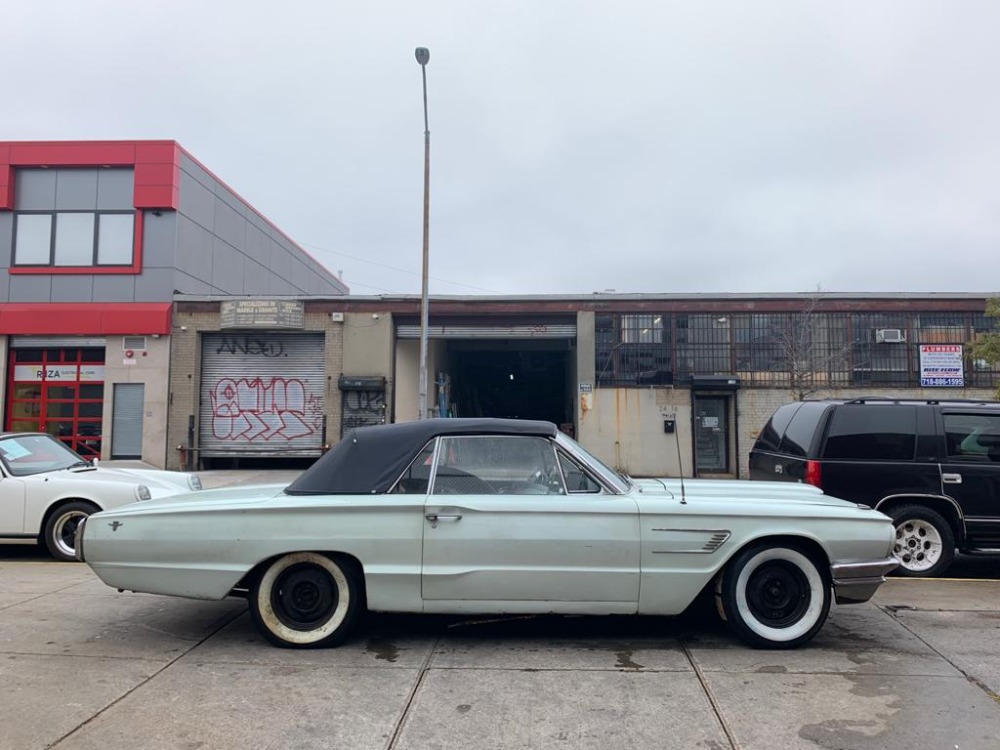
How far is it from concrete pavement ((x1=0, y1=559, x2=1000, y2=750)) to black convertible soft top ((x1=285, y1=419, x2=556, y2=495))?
3.48ft

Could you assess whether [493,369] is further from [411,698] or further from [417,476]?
[411,698]

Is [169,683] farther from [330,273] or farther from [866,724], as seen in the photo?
[330,273]

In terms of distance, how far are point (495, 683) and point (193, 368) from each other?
Result: 1709 cm

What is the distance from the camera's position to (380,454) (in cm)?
494

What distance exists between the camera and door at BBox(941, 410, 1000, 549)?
7.00m

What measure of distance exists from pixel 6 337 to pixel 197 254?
5315 mm

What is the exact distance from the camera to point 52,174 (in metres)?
19.5

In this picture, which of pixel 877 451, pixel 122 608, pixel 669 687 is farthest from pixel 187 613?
pixel 877 451

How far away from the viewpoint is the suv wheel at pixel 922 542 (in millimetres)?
6973

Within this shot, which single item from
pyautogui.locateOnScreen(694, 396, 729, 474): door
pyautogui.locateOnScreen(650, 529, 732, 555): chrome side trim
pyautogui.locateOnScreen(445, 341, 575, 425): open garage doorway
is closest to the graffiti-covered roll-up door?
pyautogui.locateOnScreen(445, 341, 575, 425): open garage doorway

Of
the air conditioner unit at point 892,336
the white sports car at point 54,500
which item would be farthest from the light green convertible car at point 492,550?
the air conditioner unit at point 892,336

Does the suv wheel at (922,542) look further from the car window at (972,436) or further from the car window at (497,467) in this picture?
the car window at (497,467)

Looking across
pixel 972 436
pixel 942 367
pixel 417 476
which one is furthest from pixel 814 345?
pixel 417 476

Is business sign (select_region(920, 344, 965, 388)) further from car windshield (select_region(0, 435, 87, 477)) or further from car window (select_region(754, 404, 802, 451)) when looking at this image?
car windshield (select_region(0, 435, 87, 477))
